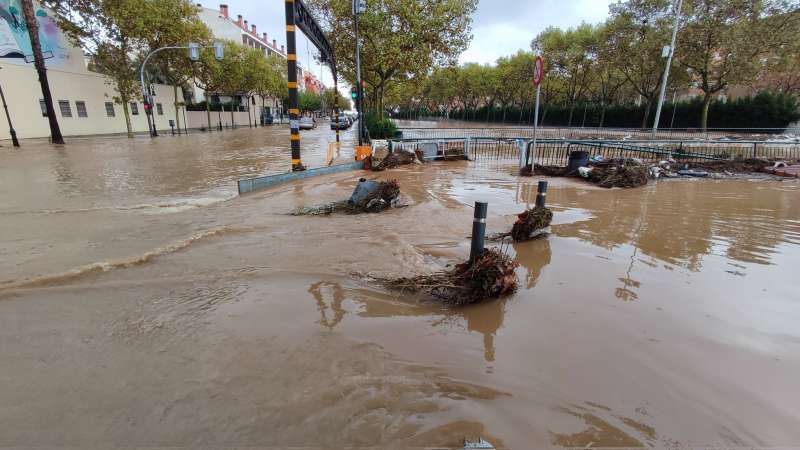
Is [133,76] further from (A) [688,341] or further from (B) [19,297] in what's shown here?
(A) [688,341]

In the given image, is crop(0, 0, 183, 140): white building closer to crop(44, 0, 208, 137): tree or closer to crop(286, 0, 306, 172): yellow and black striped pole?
crop(44, 0, 208, 137): tree

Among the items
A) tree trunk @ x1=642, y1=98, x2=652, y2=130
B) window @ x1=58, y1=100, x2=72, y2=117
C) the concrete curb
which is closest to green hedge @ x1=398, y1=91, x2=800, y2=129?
tree trunk @ x1=642, y1=98, x2=652, y2=130

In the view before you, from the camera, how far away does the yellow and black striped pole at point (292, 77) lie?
1026 cm

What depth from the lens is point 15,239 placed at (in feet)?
19.3

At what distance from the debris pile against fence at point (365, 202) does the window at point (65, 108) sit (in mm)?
27807

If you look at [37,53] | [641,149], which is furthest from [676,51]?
[37,53]

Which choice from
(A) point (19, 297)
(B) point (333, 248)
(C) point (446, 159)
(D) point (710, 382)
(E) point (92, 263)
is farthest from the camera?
(C) point (446, 159)

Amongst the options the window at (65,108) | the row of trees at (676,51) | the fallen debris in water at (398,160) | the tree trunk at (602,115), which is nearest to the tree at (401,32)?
the row of trees at (676,51)

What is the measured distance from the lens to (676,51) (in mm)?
26703

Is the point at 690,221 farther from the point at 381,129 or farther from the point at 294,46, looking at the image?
the point at 381,129

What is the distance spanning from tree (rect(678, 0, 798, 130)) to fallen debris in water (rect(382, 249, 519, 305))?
29.1 meters

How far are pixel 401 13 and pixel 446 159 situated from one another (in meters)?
10.3

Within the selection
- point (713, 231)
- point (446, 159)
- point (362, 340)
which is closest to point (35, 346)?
point (362, 340)

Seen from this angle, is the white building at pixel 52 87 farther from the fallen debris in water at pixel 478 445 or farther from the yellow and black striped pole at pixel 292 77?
the fallen debris in water at pixel 478 445
